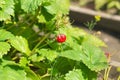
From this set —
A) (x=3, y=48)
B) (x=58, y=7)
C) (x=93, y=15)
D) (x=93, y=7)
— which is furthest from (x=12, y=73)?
(x=93, y=7)

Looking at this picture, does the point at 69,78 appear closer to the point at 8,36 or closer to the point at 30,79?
the point at 30,79

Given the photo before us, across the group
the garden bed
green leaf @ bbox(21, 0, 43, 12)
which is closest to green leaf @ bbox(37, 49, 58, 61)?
green leaf @ bbox(21, 0, 43, 12)

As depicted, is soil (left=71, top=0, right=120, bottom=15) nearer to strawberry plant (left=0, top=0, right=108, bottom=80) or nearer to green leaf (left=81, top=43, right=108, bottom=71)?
strawberry plant (left=0, top=0, right=108, bottom=80)

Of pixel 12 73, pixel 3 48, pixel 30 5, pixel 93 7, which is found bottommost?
pixel 93 7

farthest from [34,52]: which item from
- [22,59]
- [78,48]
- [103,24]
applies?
[103,24]

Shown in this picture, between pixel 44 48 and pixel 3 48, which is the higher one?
pixel 3 48

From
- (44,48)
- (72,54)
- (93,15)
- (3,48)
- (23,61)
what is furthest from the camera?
(93,15)

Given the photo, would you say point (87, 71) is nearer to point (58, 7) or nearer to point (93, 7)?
point (58, 7)

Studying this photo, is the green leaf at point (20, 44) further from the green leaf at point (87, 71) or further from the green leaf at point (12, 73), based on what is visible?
the green leaf at point (87, 71)
